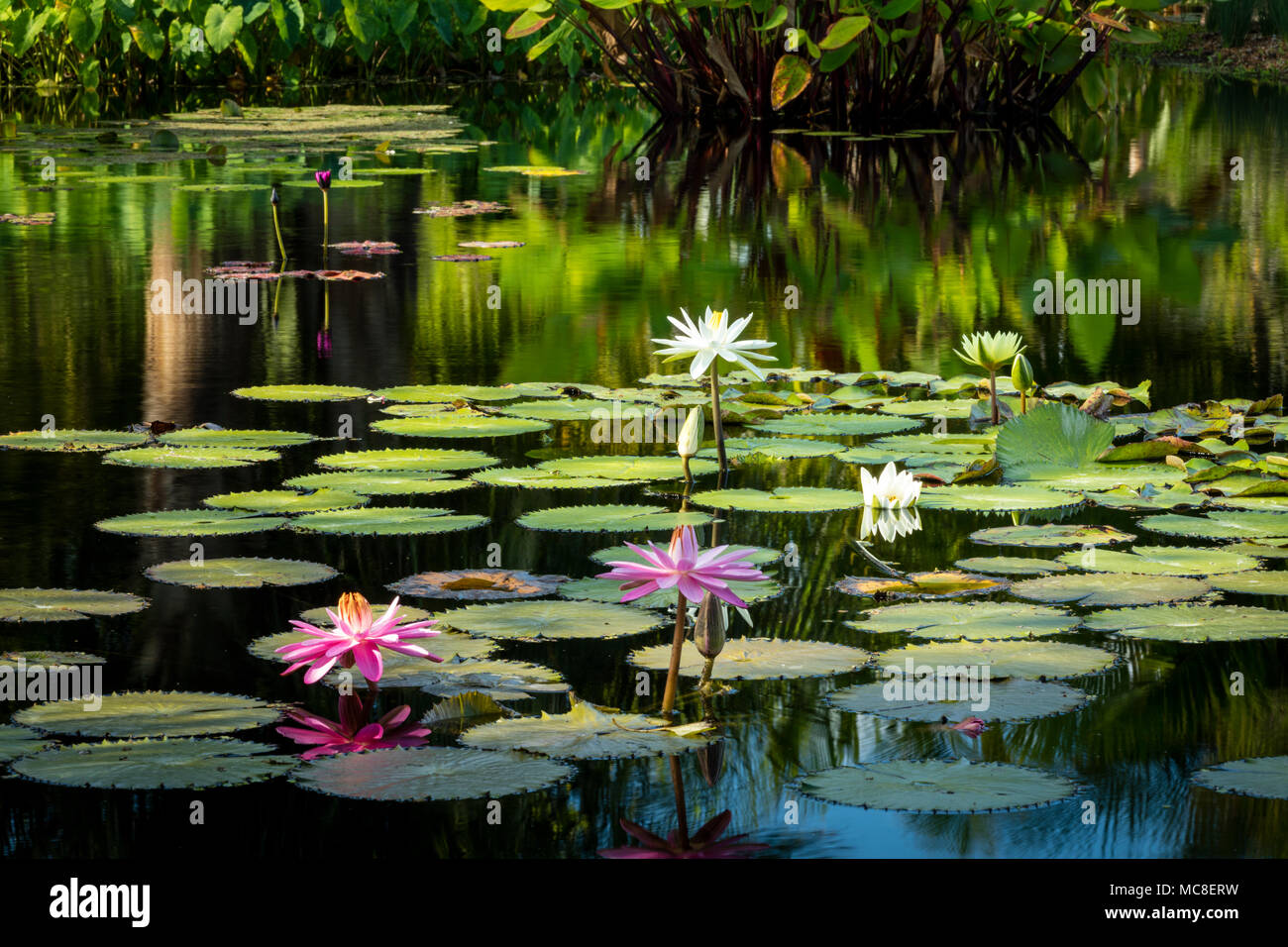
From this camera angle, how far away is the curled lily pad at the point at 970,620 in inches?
95.4

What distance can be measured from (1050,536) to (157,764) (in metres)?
1.63

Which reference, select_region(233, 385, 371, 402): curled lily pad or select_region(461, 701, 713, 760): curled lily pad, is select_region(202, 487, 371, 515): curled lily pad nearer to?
select_region(233, 385, 371, 402): curled lily pad

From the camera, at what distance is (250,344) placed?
4.89 meters

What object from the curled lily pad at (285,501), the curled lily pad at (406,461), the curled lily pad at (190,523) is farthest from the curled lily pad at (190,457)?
the curled lily pad at (190,523)

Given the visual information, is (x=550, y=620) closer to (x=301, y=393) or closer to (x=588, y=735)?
(x=588, y=735)

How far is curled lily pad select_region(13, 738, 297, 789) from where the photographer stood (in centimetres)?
188

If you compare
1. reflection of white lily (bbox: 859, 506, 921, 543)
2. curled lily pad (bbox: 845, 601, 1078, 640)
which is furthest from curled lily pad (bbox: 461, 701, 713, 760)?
reflection of white lily (bbox: 859, 506, 921, 543)

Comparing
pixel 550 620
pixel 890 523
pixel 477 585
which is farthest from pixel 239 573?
pixel 890 523

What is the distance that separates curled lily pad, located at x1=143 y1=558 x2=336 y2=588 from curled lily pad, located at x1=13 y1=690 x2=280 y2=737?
1.64 ft

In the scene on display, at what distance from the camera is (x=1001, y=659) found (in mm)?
2312

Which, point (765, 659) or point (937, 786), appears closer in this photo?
point (937, 786)

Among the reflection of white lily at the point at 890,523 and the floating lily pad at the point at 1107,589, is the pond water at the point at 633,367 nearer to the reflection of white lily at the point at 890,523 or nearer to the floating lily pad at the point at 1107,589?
the reflection of white lily at the point at 890,523

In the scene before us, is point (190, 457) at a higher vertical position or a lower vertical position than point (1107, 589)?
higher

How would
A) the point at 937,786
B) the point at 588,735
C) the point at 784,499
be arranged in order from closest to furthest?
the point at 937,786 → the point at 588,735 → the point at 784,499
